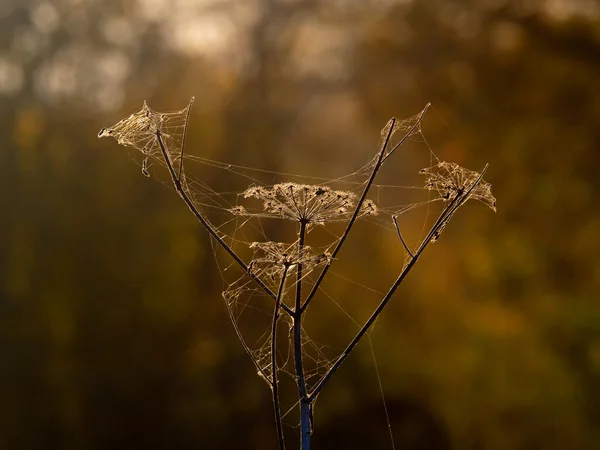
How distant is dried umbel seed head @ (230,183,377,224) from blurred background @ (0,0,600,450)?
2020 millimetres

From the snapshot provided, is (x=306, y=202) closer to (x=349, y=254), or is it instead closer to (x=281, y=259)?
(x=281, y=259)

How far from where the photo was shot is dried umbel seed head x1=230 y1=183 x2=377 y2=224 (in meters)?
0.67

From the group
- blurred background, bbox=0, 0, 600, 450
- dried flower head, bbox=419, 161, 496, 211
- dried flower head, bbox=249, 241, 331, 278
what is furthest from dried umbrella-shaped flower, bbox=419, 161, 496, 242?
blurred background, bbox=0, 0, 600, 450

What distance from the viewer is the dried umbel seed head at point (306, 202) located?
0.67 m

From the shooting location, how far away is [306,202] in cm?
68

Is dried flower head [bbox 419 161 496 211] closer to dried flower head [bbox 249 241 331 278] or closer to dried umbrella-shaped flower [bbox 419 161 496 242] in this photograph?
dried umbrella-shaped flower [bbox 419 161 496 242]

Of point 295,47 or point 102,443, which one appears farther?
point 295,47

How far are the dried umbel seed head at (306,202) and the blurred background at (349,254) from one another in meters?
2.02

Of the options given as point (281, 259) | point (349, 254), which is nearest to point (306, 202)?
point (281, 259)

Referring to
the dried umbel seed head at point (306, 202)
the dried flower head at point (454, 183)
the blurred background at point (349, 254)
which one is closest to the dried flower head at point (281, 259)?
the dried umbel seed head at point (306, 202)
